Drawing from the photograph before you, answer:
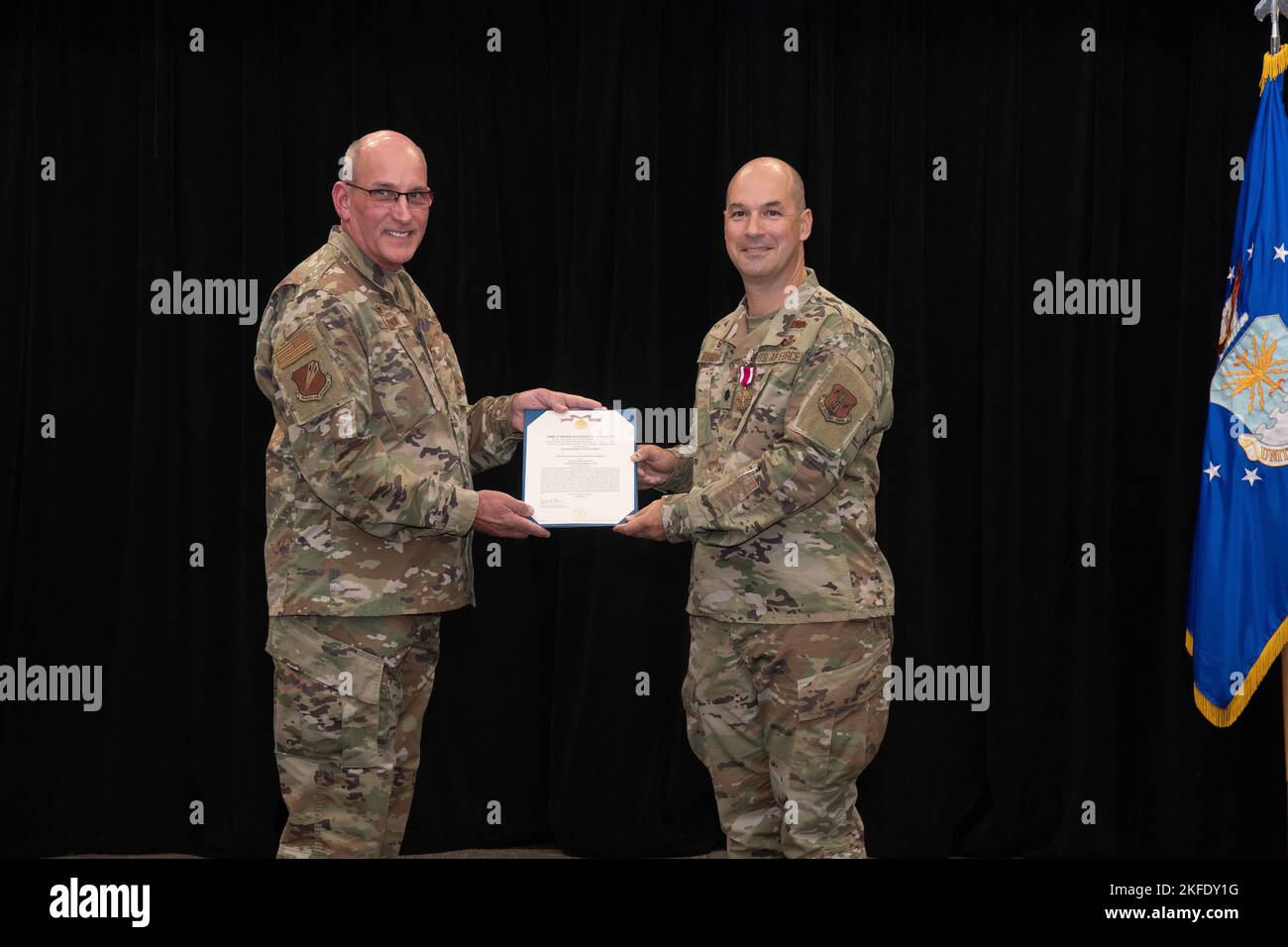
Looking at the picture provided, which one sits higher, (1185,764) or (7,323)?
(7,323)

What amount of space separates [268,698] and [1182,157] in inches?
147

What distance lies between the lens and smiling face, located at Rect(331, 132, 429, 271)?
10.1ft

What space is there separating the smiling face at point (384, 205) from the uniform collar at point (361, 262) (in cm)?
2

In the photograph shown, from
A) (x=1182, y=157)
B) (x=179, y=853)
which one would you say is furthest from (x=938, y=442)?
(x=179, y=853)

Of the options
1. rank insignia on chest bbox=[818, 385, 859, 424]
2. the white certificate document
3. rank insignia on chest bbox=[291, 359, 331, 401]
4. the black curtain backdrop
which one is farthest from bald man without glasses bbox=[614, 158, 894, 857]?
the black curtain backdrop

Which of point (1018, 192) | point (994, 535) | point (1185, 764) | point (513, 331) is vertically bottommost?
point (1185, 764)

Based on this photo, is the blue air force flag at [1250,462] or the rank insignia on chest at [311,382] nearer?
the rank insignia on chest at [311,382]

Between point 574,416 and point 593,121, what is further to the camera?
point 593,121

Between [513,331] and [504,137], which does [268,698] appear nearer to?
[513,331]

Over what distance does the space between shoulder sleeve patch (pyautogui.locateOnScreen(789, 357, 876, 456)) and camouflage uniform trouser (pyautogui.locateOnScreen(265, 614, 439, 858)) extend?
3.71 feet

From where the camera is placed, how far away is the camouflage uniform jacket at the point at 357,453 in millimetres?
2914

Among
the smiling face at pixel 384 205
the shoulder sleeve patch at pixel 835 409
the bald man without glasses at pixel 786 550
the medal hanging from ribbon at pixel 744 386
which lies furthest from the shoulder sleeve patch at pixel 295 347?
the shoulder sleeve patch at pixel 835 409

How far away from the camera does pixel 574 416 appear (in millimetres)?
3312

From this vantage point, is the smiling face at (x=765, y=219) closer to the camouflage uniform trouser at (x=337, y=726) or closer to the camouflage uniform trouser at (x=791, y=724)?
the camouflage uniform trouser at (x=791, y=724)
